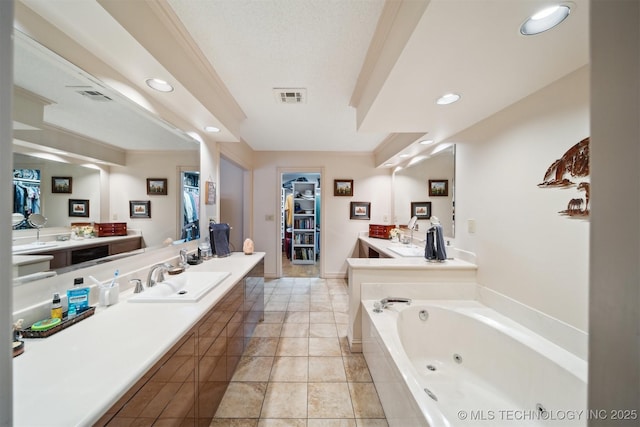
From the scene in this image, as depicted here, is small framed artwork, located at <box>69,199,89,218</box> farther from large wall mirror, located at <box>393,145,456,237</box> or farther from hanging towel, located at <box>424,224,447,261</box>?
large wall mirror, located at <box>393,145,456,237</box>

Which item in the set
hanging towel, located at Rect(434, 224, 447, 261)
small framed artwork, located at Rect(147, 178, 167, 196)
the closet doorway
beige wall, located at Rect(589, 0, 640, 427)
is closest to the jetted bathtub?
hanging towel, located at Rect(434, 224, 447, 261)

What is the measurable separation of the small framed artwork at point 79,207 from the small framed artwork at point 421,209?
322cm

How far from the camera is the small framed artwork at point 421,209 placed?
3.13 m

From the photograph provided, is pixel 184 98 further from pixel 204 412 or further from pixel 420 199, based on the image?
pixel 420 199

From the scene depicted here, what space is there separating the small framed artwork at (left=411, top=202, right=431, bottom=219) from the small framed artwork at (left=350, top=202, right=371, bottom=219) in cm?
103

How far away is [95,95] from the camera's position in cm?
132

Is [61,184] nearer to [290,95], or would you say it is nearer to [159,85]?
[159,85]

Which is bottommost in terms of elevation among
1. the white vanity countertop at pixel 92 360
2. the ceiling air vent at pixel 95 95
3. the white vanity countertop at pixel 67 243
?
the white vanity countertop at pixel 92 360

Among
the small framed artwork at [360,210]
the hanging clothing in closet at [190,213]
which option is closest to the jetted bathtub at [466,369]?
the hanging clothing in closet at [190,213]

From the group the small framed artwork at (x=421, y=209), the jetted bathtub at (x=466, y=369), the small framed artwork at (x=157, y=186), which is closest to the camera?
the jetted bathtub at (x=466, y=369)

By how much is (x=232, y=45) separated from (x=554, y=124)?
80.9 inches

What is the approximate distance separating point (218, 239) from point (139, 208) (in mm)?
1020

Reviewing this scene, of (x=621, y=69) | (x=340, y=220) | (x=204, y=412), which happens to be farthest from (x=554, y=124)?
(x=340, y=220)

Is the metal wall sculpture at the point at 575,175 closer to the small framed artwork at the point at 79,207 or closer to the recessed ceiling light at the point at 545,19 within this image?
the recessed ceiling light at the point at 545,19
